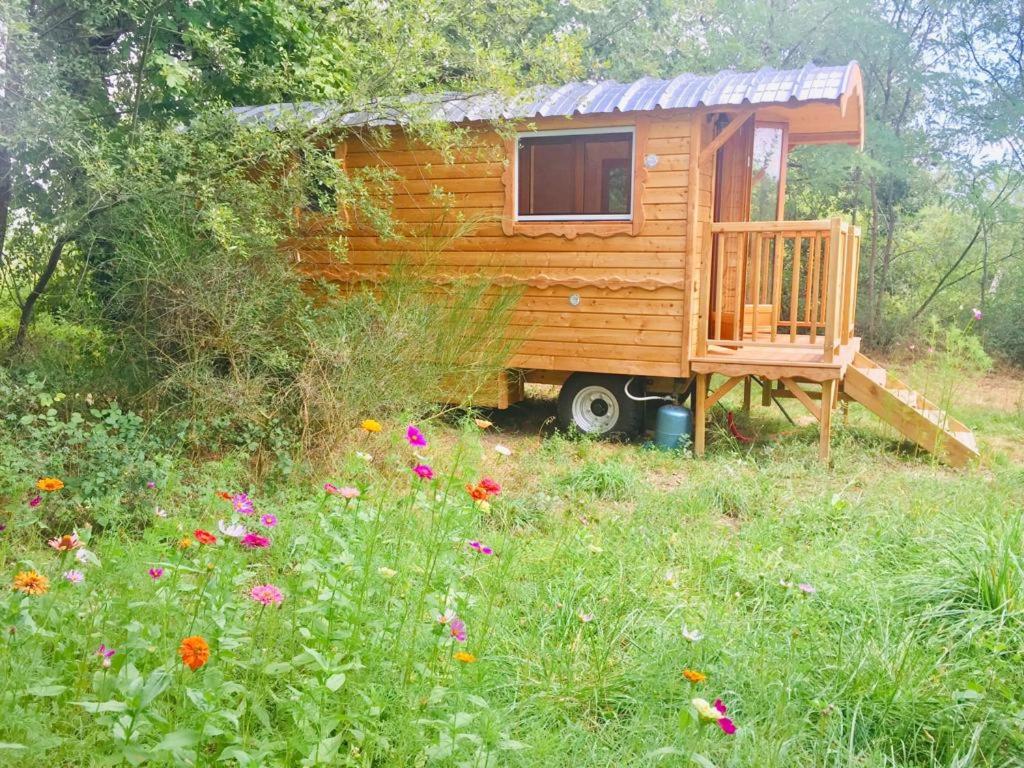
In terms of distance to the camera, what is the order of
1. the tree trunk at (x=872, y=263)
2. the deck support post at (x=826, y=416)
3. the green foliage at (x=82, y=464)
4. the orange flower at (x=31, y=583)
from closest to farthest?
the orange flower at (x=31, y=583)
the green foliage at (x=82, y=464)
the deck support post at (x=826, y=416)
the tree trunk at (x=872, y=263)

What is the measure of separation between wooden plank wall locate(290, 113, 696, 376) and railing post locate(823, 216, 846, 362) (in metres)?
1.13

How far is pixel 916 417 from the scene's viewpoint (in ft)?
23.3

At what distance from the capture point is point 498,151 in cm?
785

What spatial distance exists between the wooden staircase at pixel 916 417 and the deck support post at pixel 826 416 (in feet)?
1.50

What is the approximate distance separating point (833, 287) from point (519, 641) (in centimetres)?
485

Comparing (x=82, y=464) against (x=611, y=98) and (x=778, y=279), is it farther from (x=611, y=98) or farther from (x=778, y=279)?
(x=778, y=279)

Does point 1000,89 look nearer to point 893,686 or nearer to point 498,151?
point 498,151

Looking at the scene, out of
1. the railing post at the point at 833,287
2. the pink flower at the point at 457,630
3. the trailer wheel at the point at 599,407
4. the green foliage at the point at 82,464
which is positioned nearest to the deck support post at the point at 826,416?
the railing post at the point at 833,287

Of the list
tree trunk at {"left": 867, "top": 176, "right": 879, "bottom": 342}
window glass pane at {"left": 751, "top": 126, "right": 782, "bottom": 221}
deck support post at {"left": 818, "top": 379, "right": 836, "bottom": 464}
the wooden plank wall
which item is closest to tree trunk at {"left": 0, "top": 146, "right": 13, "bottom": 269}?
the wooden plank wall

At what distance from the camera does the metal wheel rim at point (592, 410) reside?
827 cm

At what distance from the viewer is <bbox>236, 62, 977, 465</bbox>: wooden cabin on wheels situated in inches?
285

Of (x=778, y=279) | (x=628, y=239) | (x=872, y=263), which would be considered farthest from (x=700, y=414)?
(x=872, y=263)

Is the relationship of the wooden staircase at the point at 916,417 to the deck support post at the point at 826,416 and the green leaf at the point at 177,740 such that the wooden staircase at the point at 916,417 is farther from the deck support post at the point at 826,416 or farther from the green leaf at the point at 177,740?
the green leaf at the point at 177,740

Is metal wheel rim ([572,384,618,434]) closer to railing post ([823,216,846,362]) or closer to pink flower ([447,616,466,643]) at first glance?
railing post ([823,216,846,362])
